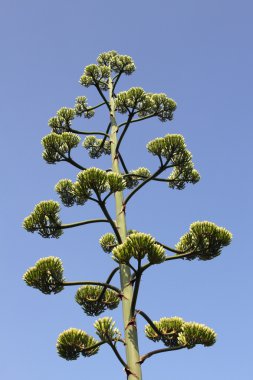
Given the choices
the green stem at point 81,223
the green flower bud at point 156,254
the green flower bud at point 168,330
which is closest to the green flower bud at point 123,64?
the green stem at point 81,223

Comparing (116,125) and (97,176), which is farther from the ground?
(116,125)

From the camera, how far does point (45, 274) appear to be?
6.82 meters

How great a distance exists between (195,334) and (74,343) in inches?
74.6

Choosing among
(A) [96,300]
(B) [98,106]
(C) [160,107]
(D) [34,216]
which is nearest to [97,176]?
(D) [34,216]

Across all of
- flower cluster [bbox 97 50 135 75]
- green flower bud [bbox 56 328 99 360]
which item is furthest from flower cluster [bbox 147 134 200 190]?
flower cluster [bbox 97 50 135 75]

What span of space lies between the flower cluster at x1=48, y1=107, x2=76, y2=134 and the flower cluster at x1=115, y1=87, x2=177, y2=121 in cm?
110

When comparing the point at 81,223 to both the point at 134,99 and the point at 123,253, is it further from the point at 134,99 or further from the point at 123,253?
the point at 134,99

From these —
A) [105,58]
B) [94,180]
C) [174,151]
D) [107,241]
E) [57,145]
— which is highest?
[105,58]

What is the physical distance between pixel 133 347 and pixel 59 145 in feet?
14.3

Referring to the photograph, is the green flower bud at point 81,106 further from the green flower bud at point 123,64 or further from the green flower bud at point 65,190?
the green flower bud at point 65,190

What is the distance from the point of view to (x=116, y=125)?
9.87 m

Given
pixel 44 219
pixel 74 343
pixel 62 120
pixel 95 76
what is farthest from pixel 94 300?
pixel 95 76

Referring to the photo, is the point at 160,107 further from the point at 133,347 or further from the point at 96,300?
the point at 133,347

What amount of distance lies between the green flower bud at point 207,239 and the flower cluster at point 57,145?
3.18 meters
